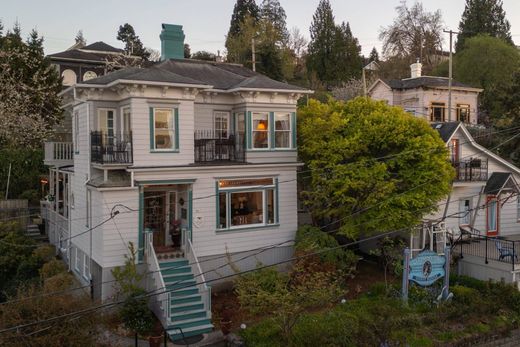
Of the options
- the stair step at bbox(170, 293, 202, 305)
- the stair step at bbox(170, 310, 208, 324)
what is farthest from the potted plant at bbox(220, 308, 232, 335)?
the stair step at bbox(170, 293, 202, 305)

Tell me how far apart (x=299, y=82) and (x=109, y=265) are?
45.3 meters

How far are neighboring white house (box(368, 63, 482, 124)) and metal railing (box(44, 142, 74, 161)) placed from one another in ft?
82.2

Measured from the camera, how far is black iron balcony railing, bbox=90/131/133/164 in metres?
18.8

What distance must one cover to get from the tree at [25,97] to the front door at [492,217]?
29.1 meters

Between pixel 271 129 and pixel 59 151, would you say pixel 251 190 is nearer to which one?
pixel 271 129

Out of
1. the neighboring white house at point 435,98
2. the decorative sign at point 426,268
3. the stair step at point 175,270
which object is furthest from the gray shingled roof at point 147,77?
the neighboring white house at point 435,98

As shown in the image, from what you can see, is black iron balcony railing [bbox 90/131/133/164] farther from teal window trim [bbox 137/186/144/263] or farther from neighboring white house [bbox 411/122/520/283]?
neighboring white house [bbox 411/122/520/283]

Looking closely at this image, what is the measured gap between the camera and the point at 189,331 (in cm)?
1647

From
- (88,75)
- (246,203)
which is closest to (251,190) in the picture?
(246,203)

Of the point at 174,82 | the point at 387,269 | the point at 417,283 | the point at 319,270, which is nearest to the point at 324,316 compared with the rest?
the point at 319,270

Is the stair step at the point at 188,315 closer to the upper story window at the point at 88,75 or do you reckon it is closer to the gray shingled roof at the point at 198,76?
the gray shingled roof at the point at 198,76

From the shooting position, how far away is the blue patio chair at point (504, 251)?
20.7m

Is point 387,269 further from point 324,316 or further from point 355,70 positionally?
point 355,70

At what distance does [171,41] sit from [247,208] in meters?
9.41
